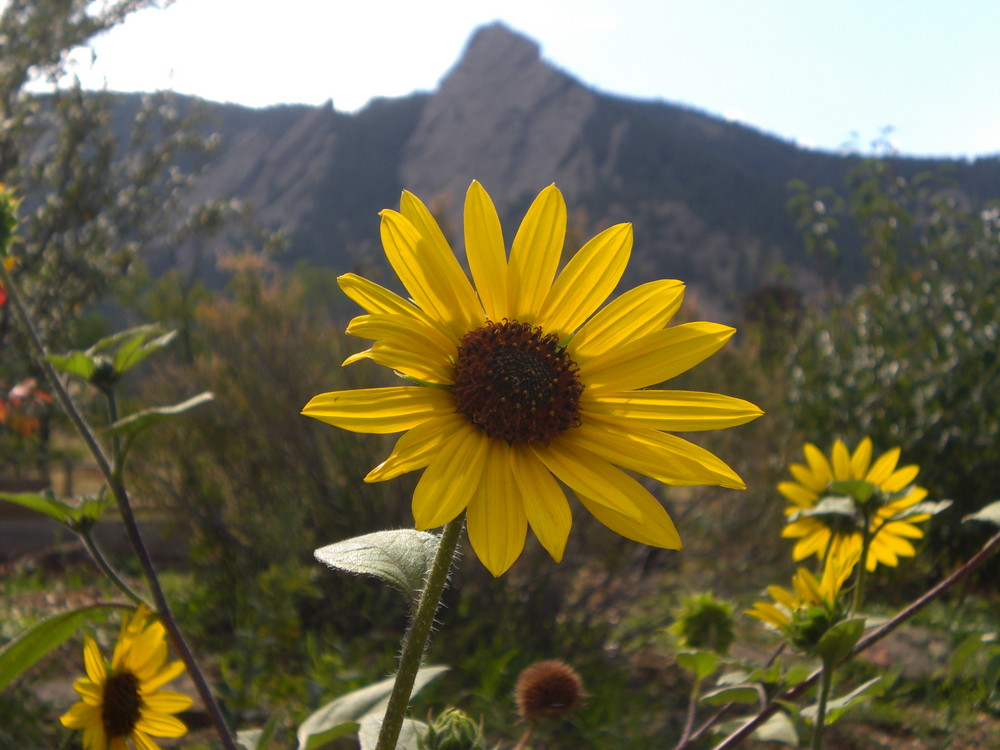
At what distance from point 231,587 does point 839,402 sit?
4.21 meters

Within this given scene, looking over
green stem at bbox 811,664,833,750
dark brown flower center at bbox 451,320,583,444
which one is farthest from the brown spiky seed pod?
dark brown flower center at bbox 451,320,583,444

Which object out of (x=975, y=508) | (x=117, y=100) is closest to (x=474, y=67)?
(x=117, y=100)

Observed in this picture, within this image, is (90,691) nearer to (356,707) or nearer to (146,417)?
(356,707)

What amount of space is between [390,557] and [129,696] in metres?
0.78

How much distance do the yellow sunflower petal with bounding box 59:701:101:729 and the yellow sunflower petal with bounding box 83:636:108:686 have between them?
4cm

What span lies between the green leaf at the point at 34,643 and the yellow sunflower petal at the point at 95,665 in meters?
0.37

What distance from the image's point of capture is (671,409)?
99 centimetres

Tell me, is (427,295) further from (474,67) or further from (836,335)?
(474,67)

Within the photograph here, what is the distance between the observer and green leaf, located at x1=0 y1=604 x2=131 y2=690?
85 cm

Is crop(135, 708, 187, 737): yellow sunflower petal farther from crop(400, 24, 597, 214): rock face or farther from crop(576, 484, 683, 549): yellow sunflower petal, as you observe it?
crop(400, 24, 597, 214): rock face

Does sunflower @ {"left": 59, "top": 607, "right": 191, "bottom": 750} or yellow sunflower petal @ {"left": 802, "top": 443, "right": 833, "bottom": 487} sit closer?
sunflower @ {"left": 59, "top": 607, "right": 191, "bottom": 750}

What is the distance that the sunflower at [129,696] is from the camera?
127 centimetres

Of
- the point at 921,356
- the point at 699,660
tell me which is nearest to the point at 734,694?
the point at 699,660

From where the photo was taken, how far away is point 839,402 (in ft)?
17.9
